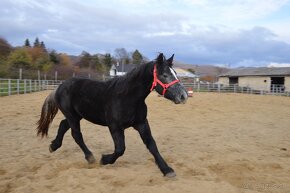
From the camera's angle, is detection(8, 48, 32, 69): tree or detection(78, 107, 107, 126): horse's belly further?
detection(8, 48, 32, 69): tree

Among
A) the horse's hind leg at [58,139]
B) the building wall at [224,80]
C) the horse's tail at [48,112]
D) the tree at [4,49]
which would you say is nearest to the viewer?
the horse's hind leg at [58,139]

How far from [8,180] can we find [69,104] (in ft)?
5.18

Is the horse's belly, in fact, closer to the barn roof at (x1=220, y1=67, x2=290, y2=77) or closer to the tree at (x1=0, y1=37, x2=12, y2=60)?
the barn roof at (x1=220, y1=67, x2=290, y2=77)

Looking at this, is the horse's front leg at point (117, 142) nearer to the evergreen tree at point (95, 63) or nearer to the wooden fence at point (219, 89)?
the wooden fence at point (219, 89)

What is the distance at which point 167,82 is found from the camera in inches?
175

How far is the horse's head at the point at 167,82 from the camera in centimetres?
437

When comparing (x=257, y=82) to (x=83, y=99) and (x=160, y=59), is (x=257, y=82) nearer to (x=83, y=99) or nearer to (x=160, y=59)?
(x=83, y=99)

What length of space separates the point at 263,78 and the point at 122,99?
1740 inches

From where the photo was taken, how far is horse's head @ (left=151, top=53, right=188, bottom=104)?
4371 millimetres

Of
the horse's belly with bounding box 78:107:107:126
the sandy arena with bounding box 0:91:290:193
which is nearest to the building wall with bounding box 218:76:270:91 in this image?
the sandy arena with bounding box 0:91:290:193

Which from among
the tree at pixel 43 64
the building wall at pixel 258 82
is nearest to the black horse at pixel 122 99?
the building wall at pixel 258 82

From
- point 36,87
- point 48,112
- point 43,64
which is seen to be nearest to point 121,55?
point 43,64

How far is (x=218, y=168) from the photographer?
205 inches

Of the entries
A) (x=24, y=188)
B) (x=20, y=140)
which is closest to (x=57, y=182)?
(x=24, y=188)
